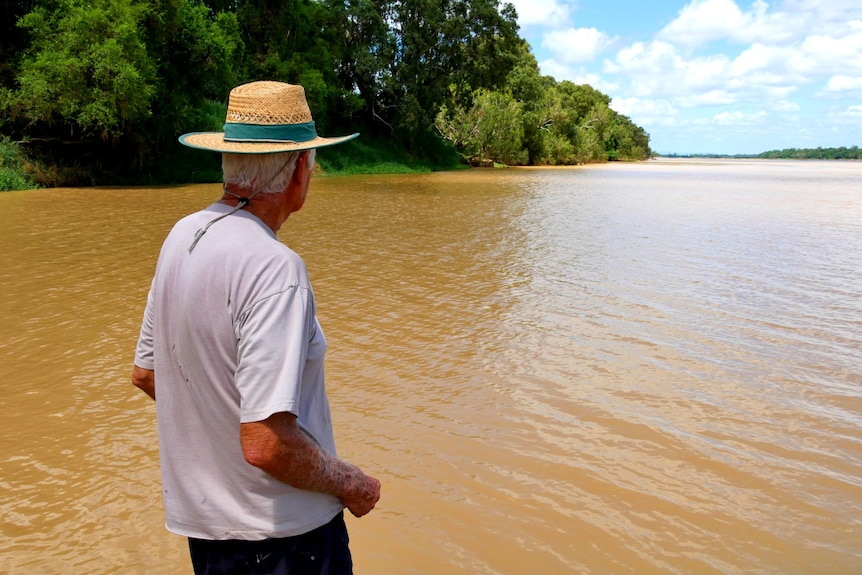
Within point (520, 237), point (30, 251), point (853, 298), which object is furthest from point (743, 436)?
point (30, 251)

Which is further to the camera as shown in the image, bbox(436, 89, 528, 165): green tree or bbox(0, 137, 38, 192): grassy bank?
bbox(436, 89, 528, 165): green tree

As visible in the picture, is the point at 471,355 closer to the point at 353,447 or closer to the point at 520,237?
the point at 353,447

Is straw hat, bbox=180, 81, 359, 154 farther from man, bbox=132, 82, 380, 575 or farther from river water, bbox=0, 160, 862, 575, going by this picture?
river water, bbox=0, 160, 862, 575

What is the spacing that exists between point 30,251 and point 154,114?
53.3ft

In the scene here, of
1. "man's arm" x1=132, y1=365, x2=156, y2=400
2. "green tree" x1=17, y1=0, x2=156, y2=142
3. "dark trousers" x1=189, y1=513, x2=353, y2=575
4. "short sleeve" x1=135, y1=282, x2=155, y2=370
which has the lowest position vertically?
"dark trousers" x1=189, y1=513, x2=353, y2=575

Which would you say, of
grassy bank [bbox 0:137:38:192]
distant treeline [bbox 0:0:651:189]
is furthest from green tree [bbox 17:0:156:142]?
grassy bank [bbox 0:137:38:192]

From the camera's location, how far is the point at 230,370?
5.09 feet

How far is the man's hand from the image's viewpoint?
5.63 feet

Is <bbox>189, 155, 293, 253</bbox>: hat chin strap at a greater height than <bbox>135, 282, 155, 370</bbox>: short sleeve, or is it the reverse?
<bbox>189, 155, 293, 253</bbox>: hat chin strap

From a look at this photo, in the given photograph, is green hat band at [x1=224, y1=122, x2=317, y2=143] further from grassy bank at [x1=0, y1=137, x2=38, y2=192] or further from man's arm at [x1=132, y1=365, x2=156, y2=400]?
grassy bank at [x1=0, y1=137, x2=38, y2=192]

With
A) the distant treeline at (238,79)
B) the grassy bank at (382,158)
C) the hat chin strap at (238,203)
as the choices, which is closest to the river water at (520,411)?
the hat chin strap at (238,203)

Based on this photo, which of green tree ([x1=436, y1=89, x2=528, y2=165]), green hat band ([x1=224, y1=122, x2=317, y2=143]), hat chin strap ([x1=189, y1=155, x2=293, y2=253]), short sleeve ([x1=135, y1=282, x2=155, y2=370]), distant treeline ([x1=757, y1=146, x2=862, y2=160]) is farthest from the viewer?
distant treeline ([x1=757, y1=146, x2=862, y2=160])

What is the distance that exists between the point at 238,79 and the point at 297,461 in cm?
3028

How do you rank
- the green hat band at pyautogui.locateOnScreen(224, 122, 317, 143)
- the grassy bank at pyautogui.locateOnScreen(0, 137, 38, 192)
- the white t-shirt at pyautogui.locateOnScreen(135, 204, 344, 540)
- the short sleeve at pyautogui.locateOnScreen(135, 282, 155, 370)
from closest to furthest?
the white t-shirt at pyautogui.locateOnScreen(135, 204, 344, 540), the green hat band at pyautogui.locateOnScreen(224, 122, 317, 143), the short sleeve at pyautogui.locateOnScreen(135, 282, 155, 370), the grassy bank at pyautogui.locateOnScreen(0, 137, 38, 192)
